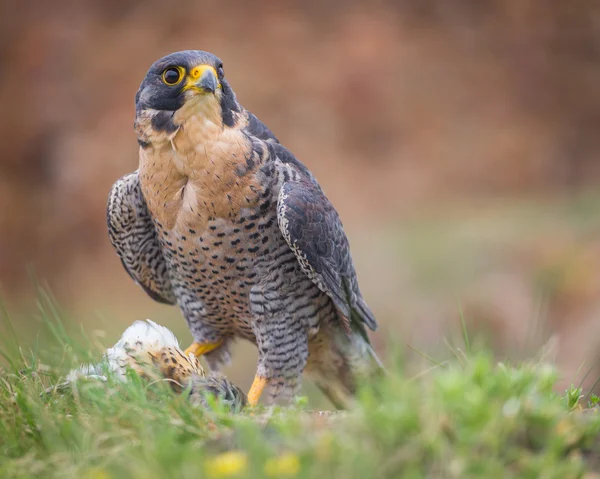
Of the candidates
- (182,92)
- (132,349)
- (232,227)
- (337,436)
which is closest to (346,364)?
(232,227)

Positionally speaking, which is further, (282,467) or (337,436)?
(337,436)

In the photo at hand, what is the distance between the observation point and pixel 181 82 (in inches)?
141

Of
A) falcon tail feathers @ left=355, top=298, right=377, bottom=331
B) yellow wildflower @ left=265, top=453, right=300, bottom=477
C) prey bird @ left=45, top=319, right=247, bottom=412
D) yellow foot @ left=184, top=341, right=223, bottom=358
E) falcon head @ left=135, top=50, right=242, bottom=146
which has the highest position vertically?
falcon head @ left=135, top=50, right=242, bottom=146

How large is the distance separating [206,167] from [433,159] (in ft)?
31.5

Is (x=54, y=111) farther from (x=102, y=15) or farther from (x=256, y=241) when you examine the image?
(x=256, y=241)

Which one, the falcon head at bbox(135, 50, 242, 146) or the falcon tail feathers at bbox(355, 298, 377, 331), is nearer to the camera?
the falcon head at bbox(135, 50, 242, 146)

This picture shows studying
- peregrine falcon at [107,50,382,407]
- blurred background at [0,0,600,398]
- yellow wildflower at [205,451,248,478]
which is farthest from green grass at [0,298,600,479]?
blurred background at [0,0,600,398]

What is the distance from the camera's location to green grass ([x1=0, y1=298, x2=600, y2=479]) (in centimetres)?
210

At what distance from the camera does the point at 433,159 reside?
41.8 ft

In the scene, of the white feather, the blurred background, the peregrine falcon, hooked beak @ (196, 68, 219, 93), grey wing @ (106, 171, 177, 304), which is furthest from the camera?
the blurred background

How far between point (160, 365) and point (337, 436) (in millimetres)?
1327

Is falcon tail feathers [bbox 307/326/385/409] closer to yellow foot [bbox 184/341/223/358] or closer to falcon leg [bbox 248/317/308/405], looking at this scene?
falcon leg [bbox 248/317/308/405]

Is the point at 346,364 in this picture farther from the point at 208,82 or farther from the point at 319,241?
the point at 208,82

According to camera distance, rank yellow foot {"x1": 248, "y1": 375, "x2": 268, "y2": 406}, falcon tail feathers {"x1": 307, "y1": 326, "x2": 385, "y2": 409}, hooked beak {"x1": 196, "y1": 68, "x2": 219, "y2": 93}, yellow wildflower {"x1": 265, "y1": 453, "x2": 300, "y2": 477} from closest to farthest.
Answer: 1. yellow wildflower {"x1": 265, "y1": 453, "x2": 300, "y2": 477}
2. hooked beak {"x1": 196, "y1": 68, "x2": 219, "y2": 93}
3. yellow foot {"x1": 248, "y1": 375, "x2": 268, "y2": 406}
4. falcon tail feathers {"x1": 307, "y1": 326, "x2": 385, "y2": 409}
